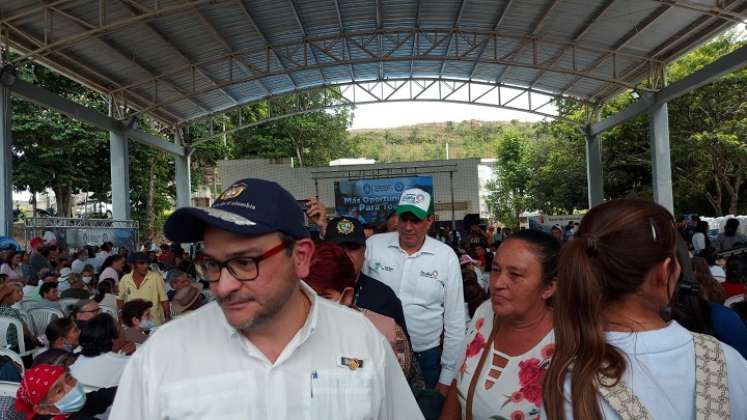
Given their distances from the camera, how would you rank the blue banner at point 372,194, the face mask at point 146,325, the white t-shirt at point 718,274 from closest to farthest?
1. the face mask at point 146,325
2. the white t-shirt at point 718,274
3. the blue banner at point 372,194

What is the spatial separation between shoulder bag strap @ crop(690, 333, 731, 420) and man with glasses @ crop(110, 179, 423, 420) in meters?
0.74

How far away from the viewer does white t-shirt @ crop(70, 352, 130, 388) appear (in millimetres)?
3701

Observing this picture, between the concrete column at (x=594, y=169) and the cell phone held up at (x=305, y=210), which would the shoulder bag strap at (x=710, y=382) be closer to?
the cell phone held up at (x=305, y=210)

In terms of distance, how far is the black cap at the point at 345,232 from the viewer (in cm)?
357

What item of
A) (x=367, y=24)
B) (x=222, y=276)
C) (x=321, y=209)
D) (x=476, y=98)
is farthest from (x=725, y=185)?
(x=222, y=276)

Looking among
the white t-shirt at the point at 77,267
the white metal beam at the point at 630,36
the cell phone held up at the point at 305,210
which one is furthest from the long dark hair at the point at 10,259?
the white metal beam at the point at 630,36

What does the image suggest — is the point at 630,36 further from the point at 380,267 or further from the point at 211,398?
the point at 211,398

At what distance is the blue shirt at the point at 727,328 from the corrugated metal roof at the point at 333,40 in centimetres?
1269

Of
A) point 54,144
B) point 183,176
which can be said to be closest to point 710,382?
point 183,176

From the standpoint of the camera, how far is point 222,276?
148 centimetres

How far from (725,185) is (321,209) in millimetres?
27439

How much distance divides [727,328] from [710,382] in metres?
1.16

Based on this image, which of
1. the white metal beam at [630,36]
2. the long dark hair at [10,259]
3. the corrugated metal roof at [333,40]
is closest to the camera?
the long dark hair at [10,259]

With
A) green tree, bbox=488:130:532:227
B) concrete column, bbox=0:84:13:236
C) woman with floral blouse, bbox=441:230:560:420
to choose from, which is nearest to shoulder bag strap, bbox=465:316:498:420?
woman with floral blouse, bbox=441:230:560:420
